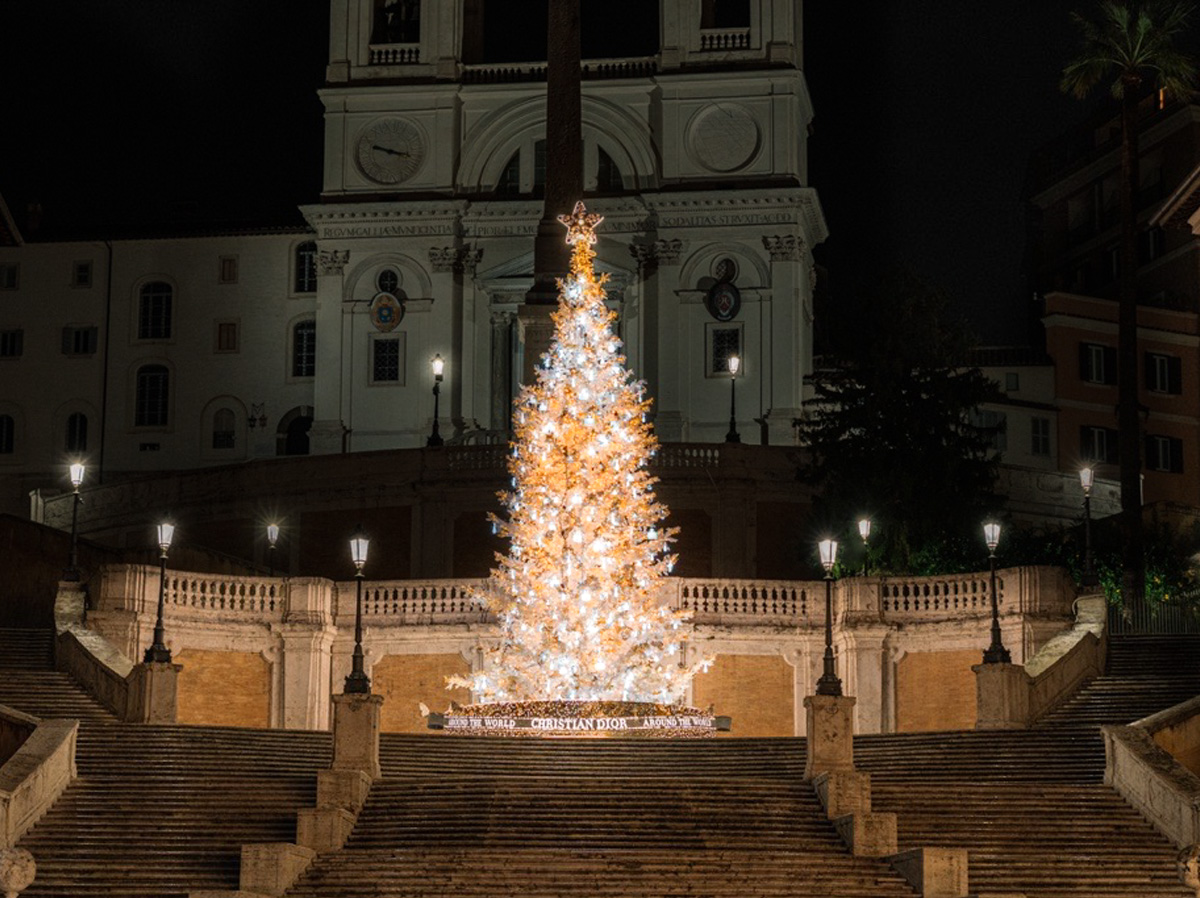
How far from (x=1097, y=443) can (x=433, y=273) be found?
63.8 feet

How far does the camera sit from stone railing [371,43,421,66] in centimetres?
7925

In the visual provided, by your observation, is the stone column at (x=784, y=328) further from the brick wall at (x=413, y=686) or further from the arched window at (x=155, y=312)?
the brick wall at (x=413, y=686)

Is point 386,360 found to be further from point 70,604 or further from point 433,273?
point 70,604

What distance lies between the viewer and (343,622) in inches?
1855

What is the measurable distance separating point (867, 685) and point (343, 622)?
9120 mm

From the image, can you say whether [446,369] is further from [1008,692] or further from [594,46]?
[1008,692]

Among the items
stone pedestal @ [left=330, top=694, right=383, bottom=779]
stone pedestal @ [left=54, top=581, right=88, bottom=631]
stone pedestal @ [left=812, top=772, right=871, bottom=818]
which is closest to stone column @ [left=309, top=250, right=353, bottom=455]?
stone pedestal @ [left=54, top=581, right=88, bottom=631]

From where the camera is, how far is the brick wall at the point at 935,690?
45.6m

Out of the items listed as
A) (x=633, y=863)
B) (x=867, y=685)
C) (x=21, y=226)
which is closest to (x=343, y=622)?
(x=867, y=685)

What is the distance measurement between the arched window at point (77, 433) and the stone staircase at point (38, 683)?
3600 cm

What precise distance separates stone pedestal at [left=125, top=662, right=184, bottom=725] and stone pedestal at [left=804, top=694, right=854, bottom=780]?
1056cm

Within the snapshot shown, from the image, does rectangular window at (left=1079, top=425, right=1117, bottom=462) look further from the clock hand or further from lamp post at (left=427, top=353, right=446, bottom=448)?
the clock hand

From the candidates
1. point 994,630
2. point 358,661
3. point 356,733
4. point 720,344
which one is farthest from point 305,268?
point 356,733

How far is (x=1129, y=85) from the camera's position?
59.2m
